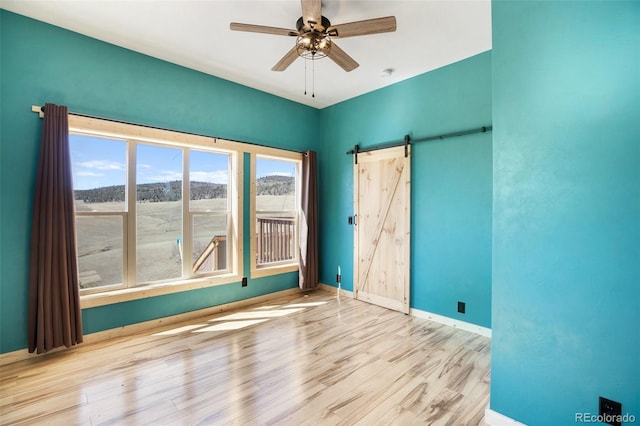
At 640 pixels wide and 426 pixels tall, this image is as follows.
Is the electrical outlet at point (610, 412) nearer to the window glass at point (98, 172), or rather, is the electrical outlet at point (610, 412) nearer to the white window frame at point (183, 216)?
the white window frame at point (183, 216)

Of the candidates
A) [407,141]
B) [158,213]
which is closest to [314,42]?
[407,141]

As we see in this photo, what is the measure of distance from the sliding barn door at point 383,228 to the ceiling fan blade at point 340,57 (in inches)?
62.0

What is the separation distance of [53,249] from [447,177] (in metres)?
A: 4.28

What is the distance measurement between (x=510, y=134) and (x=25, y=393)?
3991 millimetres

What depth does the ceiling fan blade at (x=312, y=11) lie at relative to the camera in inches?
76.5

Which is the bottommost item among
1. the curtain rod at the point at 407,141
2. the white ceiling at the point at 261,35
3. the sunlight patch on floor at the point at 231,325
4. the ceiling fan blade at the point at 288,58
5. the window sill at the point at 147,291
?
the sunlight patch on floor at the point at 231,325

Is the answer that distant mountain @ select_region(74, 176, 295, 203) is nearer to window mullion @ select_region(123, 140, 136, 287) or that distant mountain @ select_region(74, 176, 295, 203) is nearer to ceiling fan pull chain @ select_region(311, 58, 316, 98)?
window mullion @ select_region(123, 140, 136, 287)

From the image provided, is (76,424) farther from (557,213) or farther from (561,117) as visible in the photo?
(561,117)

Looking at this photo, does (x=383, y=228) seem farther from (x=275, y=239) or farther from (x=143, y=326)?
(x=143, y=326)

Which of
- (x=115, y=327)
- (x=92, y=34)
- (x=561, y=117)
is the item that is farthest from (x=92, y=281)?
(x=561, y=117)

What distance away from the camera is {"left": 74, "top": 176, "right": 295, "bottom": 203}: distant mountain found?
3.05 metres

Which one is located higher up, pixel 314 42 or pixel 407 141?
pixel 314 42

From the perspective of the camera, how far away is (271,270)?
4.37 metres

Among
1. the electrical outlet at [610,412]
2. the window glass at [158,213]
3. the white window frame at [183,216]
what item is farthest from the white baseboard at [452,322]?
the window glass at [158,213]
